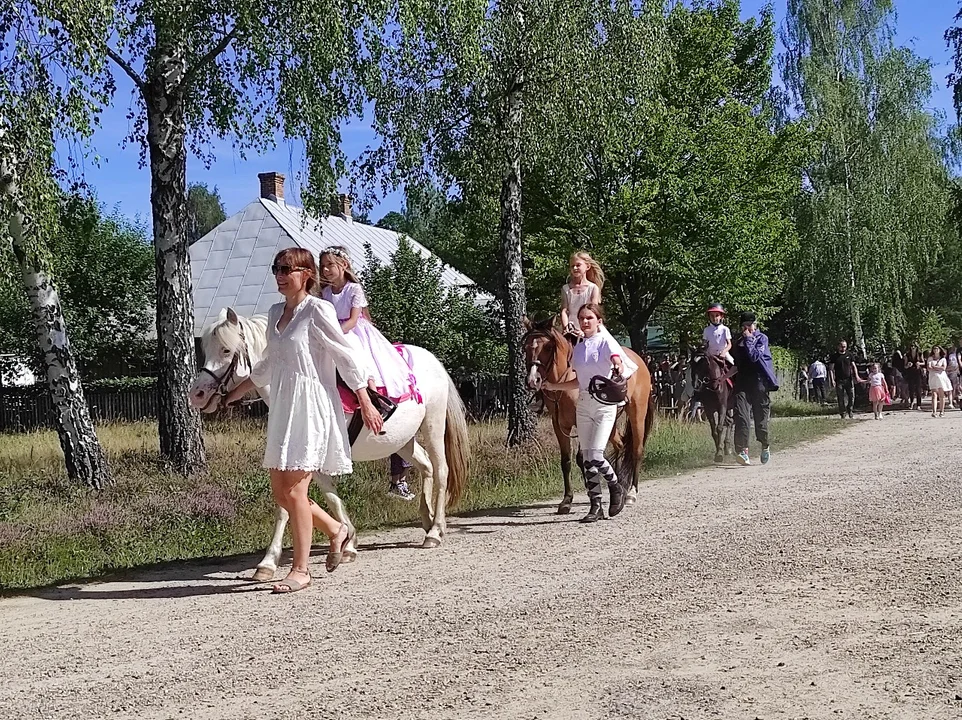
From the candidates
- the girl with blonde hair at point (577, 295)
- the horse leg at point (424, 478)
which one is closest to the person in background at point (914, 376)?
the girl with blonde hair at point (577, 295)

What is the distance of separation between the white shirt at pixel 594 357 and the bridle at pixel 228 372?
3378mm

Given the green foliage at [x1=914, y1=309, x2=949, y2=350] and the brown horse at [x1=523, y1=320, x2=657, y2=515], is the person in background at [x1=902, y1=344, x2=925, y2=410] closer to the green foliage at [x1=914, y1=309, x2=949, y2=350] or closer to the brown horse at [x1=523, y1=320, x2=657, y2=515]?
the green foliage at [x1=914, y1=309, x2=949, y2=350]

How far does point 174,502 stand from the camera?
11.0m

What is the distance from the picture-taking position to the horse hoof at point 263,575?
7.52m

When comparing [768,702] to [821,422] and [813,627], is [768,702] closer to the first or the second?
[813,627]

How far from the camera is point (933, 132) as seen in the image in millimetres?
48469

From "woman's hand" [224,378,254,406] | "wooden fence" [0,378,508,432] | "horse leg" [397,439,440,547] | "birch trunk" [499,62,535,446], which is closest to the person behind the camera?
"woman's hand" [224,378,254,406]

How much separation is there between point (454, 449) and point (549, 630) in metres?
3.81

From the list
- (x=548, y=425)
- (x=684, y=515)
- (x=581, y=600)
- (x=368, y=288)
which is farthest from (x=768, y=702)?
(x=368, y=288)

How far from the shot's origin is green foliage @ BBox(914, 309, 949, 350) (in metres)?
41.2

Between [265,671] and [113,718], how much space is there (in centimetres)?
80

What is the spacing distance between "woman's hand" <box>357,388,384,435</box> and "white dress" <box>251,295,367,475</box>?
0.08 metres

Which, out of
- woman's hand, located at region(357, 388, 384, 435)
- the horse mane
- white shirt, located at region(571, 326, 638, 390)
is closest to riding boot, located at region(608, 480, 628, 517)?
white shirt, located at region(571, 326, 638, 390)

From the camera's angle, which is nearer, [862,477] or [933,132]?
[862,477]
